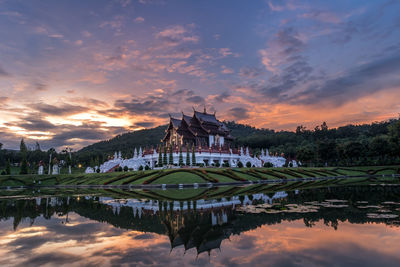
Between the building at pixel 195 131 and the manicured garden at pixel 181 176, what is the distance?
2025 cm

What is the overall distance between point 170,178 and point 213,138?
110ft

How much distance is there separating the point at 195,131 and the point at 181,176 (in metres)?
30.3

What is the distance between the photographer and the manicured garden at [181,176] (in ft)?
129

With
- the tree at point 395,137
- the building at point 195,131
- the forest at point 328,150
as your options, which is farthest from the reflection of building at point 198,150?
the tree at point 395,137

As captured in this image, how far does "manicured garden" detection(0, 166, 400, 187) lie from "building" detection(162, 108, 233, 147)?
797 inches

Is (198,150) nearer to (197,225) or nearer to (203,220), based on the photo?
(203,220)

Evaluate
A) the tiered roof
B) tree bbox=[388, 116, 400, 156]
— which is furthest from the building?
tree bbox=[388, 116, 400, 156]

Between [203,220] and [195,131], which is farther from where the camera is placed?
[195,131]

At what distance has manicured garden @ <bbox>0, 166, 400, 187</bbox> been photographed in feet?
129

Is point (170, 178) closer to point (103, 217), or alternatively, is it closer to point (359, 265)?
point (103, 217)

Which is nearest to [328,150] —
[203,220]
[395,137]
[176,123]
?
[395,137]

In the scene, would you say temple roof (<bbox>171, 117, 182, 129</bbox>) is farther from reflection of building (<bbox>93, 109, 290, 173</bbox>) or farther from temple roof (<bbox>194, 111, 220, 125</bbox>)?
temple roof (<bbox>194, 111, 220, 125</bbox>)

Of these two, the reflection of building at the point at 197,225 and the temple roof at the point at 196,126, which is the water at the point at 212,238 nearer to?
the reflection of building at the point at 197,225

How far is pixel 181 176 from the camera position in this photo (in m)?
39.5
